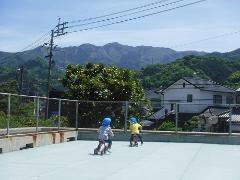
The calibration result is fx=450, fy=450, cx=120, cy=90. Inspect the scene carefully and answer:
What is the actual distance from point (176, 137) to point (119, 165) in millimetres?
9293

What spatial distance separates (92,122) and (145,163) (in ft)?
33.0

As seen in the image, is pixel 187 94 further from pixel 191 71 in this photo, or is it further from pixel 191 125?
pixel 191 71

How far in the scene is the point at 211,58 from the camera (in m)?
123

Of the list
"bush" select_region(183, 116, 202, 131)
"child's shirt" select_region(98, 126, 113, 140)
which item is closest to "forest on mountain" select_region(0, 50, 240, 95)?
"bush" select_region(183, 116, 202, 131)

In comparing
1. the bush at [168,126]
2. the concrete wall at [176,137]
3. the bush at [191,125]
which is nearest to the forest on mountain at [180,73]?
the bush at [168,126]

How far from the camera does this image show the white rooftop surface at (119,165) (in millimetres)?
9906

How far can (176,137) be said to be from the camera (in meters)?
20.8

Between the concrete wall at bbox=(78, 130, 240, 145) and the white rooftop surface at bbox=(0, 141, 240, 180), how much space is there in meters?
3.98

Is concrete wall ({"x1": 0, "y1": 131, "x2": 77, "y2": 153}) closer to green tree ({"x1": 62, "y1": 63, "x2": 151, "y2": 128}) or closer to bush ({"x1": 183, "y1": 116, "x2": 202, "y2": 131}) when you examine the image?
green tree ({"x1": 62, "y1": 63, "x2": 151, "y2": 128})

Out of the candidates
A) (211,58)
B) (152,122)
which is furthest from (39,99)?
(211,58)

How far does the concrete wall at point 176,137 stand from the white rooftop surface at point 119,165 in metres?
3.98

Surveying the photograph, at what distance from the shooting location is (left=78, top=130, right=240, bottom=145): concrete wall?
65.7ft

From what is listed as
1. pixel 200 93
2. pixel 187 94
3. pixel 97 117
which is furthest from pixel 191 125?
pixel 187 94

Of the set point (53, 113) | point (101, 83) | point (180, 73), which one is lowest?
point (53, 113)
